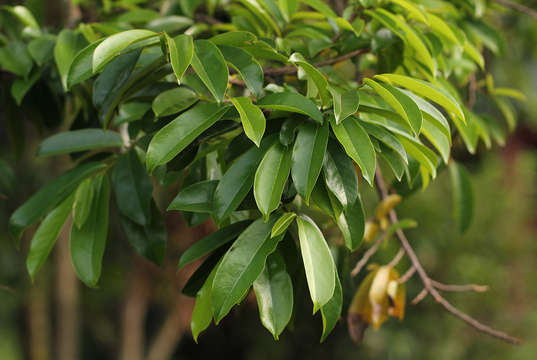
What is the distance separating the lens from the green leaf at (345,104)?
53 centimetres

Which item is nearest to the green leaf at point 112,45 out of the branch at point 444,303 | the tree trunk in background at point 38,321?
the branch at point 444,303

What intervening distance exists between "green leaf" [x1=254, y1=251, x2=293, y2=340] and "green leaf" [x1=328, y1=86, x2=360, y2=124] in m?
0.17

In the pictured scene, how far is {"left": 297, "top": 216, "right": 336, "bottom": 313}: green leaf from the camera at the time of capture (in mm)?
496

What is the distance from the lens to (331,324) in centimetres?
54

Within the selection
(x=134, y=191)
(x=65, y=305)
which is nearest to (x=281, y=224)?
(x=134, y=191)

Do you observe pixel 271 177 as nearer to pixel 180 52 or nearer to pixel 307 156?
pixel 307 156

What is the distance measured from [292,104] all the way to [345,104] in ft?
0.19

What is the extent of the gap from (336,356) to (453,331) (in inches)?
28.3

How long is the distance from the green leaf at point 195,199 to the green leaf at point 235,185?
0.03m

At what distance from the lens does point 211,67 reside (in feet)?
1.81

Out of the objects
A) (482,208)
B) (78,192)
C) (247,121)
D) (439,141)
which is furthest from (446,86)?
(482,208)

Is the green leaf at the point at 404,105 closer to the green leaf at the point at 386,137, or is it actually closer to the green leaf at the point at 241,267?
the green leaf at the point at 386,137

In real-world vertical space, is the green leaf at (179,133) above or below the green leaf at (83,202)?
above

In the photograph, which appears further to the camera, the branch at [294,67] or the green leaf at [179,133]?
the branch at [294,67]
